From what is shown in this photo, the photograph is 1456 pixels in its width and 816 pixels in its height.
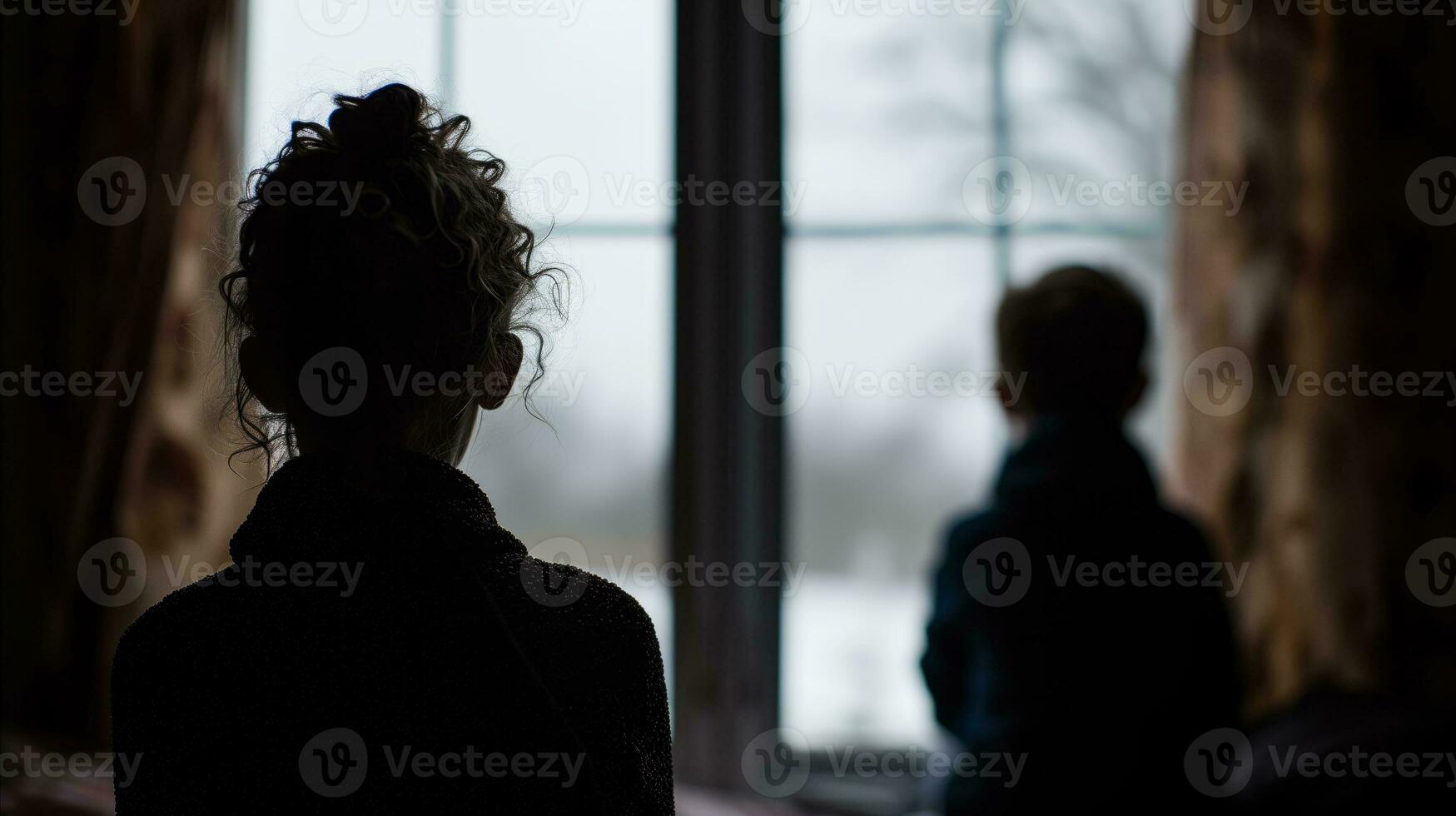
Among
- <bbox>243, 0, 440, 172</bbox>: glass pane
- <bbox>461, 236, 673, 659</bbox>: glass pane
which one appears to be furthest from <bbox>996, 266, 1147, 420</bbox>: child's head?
<bbox>243, 0, 440, 172</bbox>: glass pane

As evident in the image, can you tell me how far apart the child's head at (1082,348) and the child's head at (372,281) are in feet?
2.61

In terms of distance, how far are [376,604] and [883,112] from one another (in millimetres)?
1821

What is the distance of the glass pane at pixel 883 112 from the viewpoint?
2.18m

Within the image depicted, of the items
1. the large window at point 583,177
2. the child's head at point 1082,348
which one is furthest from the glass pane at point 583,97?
the child's head at point 1082,348

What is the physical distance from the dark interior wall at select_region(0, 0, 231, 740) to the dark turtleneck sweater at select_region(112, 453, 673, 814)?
170 cm

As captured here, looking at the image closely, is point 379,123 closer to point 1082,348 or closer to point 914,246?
point 1082,348

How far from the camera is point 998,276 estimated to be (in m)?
2.18

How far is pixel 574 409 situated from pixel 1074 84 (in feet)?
4.12

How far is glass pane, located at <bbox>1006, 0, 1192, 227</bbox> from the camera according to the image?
2123mm

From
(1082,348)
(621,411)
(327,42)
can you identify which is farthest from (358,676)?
(327,42)

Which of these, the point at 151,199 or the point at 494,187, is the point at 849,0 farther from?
the point at 494,187

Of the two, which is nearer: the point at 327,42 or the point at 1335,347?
the point at 1335,347

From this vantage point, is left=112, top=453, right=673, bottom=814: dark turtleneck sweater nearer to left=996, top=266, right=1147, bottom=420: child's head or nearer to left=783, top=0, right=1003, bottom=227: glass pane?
left=996, top=266, right=1147, bottom=420: child's head

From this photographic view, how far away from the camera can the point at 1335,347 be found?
1.83 metres
